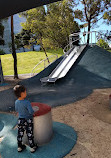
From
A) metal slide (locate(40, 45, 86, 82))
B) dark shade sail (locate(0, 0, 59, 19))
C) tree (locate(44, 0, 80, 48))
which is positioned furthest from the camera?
tree (locate(44, 0, 80, 48))

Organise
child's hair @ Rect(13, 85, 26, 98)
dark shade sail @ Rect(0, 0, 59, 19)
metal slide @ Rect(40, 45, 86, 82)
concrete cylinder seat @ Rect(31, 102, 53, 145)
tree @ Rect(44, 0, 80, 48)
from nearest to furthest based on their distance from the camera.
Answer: child's hair @ Rect(13, 85, 26, 98) < concrete cylinder seat @ Rect(31, 102, 53, 145) < dark shade sail @ Rect(0, 0, 59, 19) < metal slide @ Rect(40, 45, 86, 82) < tree @ Rect(44, 0, 80, 48)

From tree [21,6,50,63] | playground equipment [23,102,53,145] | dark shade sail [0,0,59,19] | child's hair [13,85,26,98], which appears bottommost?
playground equipment [23,102,53,145]

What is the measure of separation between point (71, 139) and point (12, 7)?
25.2 ft

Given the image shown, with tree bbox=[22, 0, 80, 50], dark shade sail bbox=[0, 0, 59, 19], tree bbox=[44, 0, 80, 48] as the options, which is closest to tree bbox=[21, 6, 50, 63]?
tree bbox=[22, 0, 80, 50]

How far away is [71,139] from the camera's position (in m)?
4.52

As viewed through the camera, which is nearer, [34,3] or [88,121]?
[88,121]

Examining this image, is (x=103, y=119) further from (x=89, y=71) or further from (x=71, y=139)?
(x=89, y=71)

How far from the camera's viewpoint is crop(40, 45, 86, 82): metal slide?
12006 millimetres

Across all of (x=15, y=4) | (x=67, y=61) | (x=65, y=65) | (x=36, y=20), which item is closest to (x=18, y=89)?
(x=15, y=4)

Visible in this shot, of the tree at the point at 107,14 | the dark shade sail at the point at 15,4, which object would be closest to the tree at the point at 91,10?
the tree at the point at 107,14

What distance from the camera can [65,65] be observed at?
13.4 m

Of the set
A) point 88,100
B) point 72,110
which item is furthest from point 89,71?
point 72,110

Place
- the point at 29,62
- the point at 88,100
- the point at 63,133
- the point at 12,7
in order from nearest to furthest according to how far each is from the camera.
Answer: the point at 63,133 < the point at 88,100 < the point at 12,7 < the point at 29,62

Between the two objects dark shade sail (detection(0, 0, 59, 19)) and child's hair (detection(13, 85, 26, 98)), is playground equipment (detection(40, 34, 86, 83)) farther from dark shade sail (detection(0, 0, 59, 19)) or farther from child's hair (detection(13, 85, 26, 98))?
child's hair (detection(13, 85, 26, 98))
